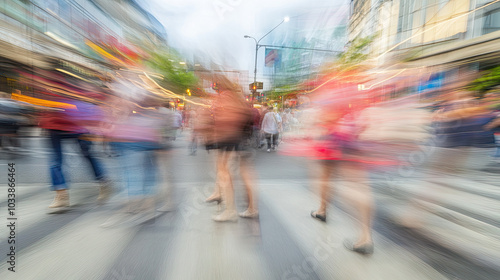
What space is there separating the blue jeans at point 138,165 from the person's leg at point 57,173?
0.94 meters

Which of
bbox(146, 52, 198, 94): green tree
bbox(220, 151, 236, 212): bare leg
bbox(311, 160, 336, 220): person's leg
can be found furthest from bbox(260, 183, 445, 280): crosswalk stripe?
bbox(146, 52, 198, 94): green tree

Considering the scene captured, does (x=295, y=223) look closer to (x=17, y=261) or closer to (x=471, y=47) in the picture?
(x=17, y=261)

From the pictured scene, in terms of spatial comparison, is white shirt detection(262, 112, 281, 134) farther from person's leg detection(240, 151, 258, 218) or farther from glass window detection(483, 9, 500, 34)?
glass window detection(483, 9, 500, 34)

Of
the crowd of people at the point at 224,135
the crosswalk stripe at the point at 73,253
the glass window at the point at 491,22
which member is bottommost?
the crosswalk stripe at the point at 73,253

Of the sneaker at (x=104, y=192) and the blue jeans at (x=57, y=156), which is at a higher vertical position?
the blue jeans at (x=57, y=156)

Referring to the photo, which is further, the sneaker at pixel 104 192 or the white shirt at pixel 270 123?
the white shirt at pixel 270 123

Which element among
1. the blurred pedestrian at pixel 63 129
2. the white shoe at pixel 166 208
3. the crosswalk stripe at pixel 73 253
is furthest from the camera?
the white shoe at pixel 166 208

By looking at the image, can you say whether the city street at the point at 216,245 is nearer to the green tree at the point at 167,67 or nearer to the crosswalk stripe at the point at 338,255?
the crosswalk stripe at the point at 338,255

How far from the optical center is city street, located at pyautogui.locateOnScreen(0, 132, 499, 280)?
2.26 meters

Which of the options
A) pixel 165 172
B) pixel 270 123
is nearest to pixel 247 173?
pixel 165 172

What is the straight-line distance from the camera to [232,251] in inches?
103

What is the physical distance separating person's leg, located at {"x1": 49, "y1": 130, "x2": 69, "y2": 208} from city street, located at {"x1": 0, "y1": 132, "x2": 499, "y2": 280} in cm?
17

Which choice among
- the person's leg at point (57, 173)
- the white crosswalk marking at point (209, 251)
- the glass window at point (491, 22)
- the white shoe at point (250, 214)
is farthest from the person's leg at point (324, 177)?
the glass window at point (491, 22)

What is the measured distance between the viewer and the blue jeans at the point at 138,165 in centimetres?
317
